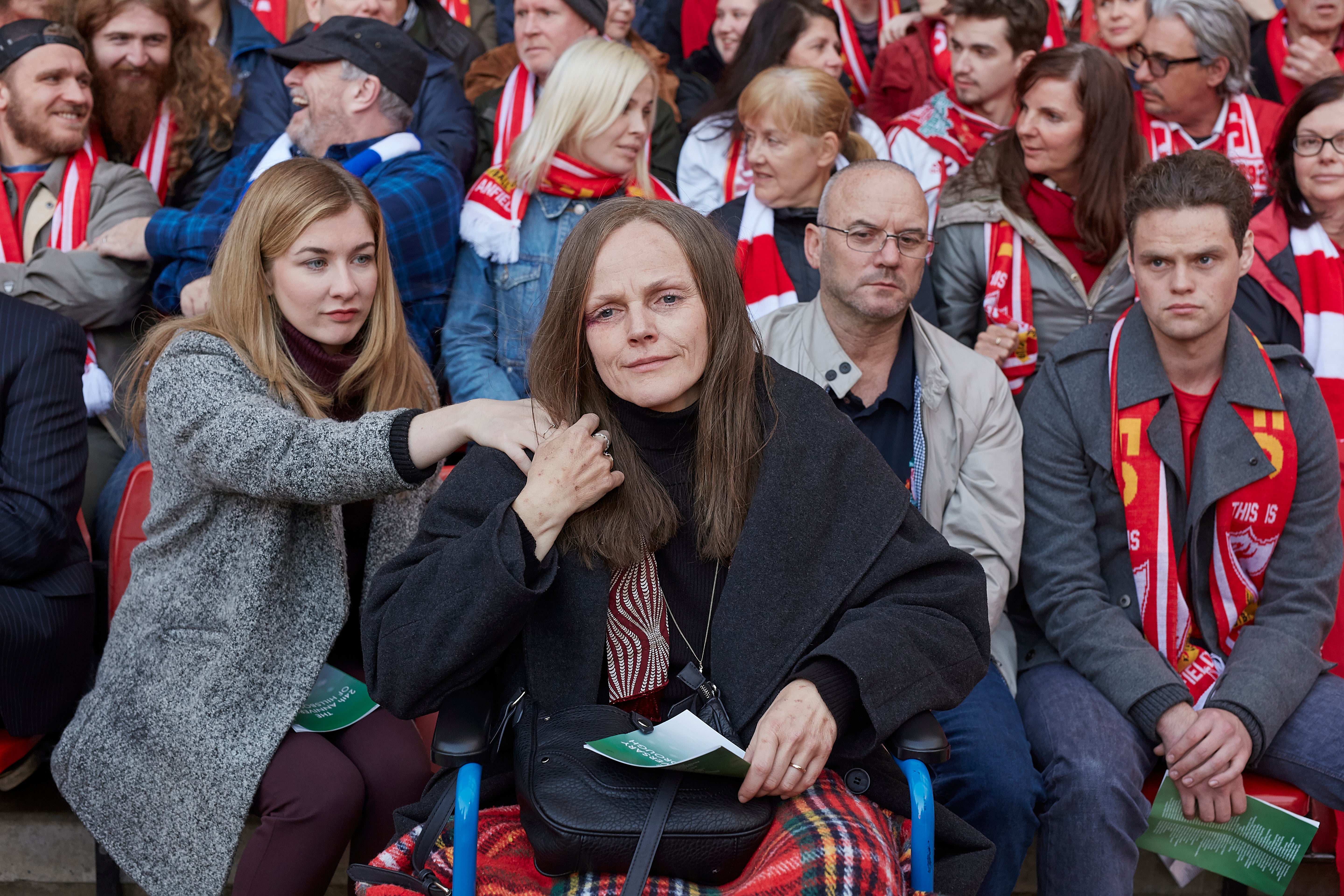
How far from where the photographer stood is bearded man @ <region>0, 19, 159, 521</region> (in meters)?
3.82

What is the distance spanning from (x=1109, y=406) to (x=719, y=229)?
126 cm

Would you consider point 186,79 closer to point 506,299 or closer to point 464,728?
point 506,299

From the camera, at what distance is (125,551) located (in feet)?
10.0

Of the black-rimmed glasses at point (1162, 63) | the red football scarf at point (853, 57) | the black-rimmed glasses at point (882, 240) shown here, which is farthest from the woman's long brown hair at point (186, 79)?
the black-rimmed glasses at point (1162, 63)

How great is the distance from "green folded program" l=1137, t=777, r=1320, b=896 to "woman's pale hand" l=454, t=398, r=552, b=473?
1647 mm

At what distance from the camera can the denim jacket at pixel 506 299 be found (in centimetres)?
391

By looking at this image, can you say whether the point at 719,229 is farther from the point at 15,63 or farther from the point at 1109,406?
the point at 15,63

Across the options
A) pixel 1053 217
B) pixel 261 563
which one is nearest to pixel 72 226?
pixel 261 563

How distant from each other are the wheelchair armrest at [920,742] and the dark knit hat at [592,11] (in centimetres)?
329

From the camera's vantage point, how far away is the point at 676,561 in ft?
7.70

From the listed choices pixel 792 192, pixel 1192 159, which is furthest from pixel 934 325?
pixel 1192 159

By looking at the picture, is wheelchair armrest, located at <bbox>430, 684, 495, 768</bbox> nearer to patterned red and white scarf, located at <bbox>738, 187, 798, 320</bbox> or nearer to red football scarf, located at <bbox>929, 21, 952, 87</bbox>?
patterned red and white scarf, located at <bbox>738, 187, 798, 320</bbox>

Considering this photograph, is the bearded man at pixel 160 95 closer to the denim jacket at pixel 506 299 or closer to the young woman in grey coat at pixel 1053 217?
the denim jacket at pixel 506 299

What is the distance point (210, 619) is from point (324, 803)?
0.46 m
